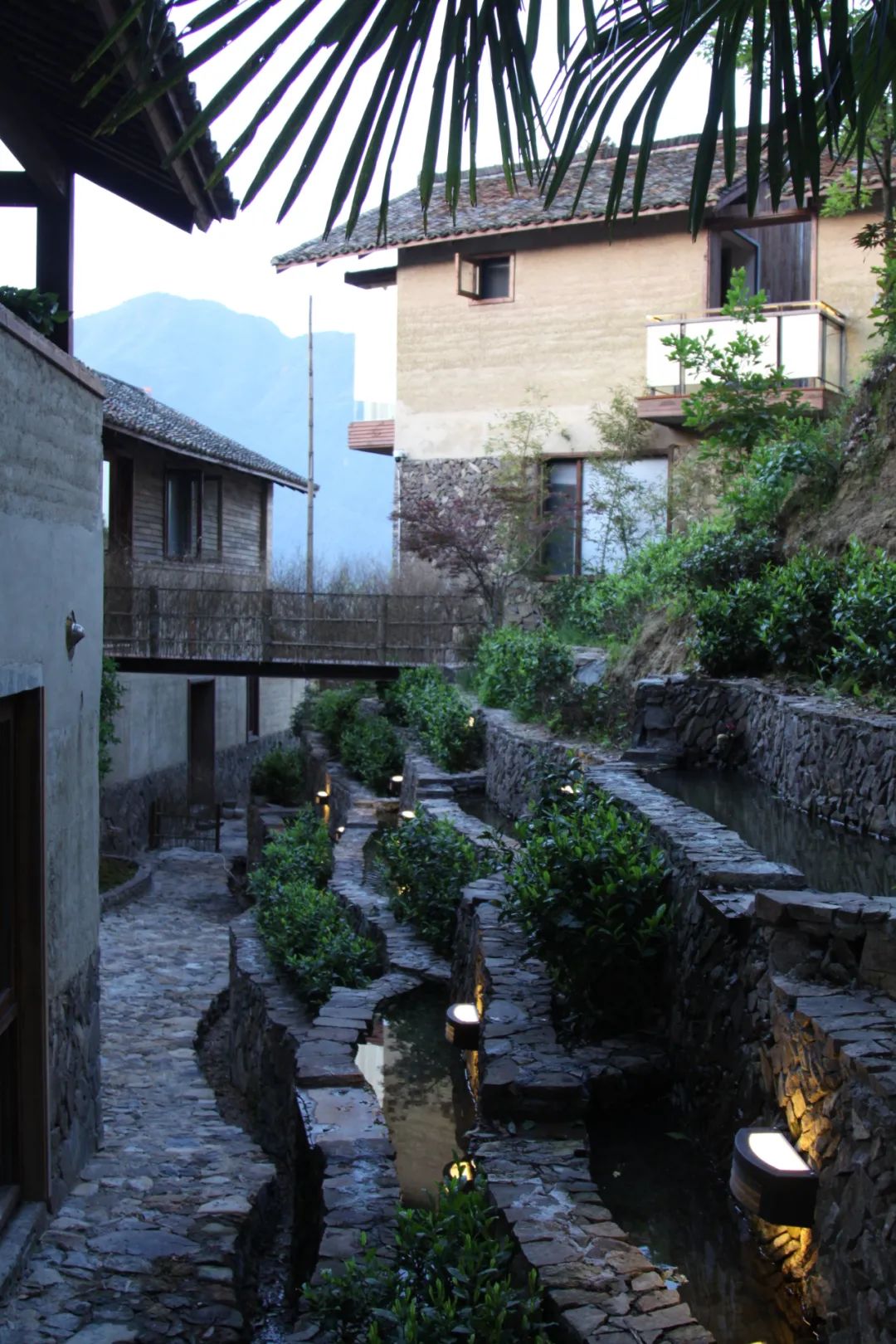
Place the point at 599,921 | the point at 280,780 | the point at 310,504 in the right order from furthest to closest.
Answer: the point at 310,504
the point at 280,780
the point at 599,921

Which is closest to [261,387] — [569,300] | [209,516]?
[209,516]

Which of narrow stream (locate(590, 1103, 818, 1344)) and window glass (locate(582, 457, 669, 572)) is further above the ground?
window glass (locate(582, 457, 669, 572))

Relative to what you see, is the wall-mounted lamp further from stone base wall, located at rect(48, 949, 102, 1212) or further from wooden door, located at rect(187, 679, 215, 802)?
wooden door, located at rect(187, 679, 215, 802)

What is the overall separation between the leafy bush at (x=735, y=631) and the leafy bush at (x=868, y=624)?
113cm

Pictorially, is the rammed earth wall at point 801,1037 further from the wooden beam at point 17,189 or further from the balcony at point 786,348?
the balcony at point 786,348

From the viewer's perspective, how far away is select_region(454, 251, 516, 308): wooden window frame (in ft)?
72.1

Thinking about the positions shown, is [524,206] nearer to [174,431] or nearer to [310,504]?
[174,431]

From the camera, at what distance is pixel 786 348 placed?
57.7 ft

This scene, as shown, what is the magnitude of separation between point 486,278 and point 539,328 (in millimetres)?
1545

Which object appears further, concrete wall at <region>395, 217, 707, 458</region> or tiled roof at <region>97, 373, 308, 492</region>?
concrete wall at <region>395, 217, 707, 458</region>

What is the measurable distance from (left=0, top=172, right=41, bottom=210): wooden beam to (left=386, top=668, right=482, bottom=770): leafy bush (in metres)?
8.97

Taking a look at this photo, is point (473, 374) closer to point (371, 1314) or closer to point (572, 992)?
point (572, 992)

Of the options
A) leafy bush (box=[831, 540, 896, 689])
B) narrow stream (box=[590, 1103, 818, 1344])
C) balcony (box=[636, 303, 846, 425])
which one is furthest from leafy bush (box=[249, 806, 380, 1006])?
balcony (box=[636, 303, 846, 425])

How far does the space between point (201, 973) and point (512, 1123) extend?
823 cm
